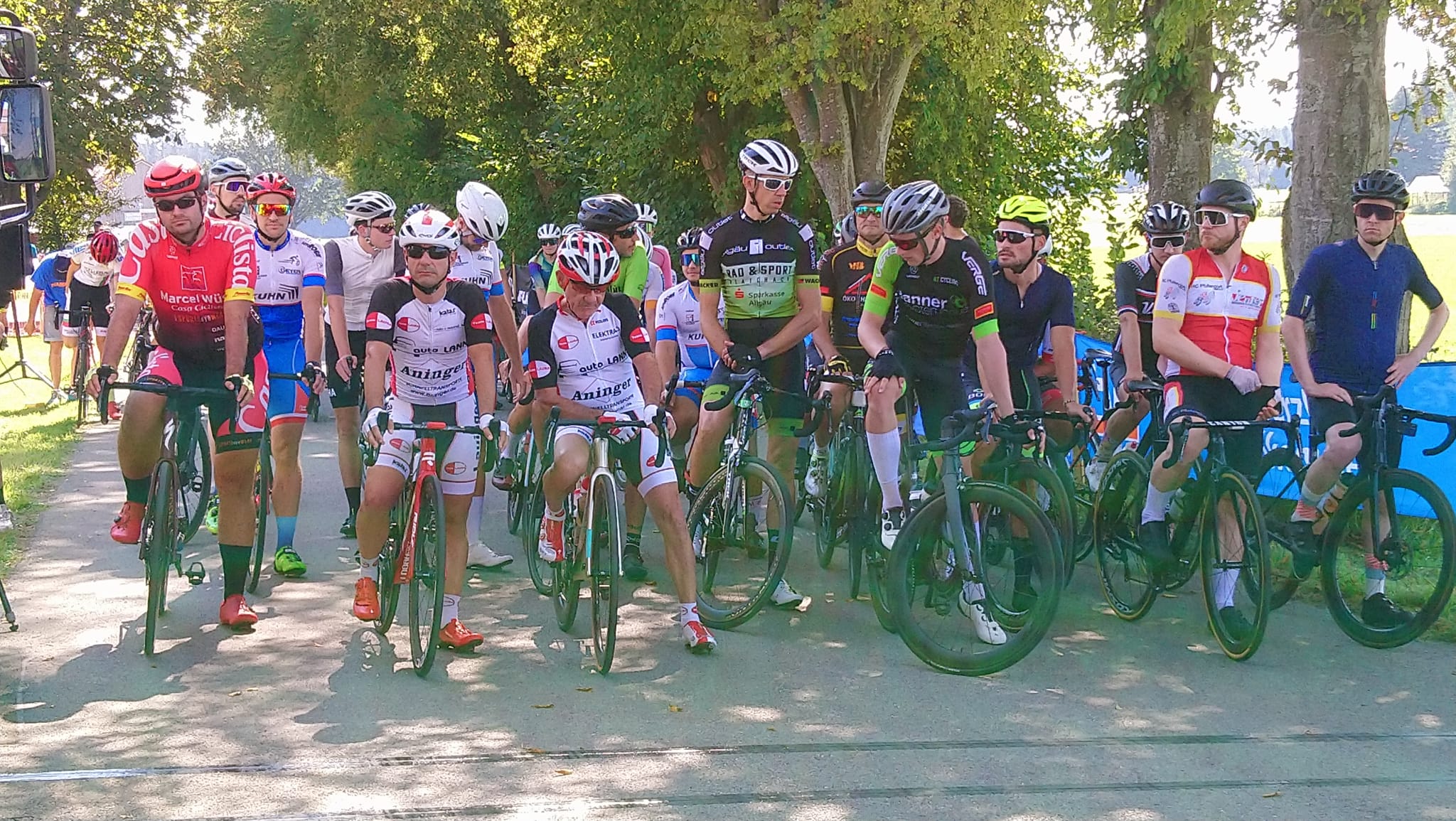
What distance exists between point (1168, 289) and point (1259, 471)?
94 centimetres

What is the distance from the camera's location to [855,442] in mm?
8125

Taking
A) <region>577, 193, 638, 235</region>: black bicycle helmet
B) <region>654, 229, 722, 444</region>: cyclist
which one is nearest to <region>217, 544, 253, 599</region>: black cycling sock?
<region>577, 193, 638, 235</region>: black bicycle helmet

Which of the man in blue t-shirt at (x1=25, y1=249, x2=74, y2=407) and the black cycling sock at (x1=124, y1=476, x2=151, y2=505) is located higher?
the man in blue t-shirt at (x1=25, y1=249, x2=74, y2=407)

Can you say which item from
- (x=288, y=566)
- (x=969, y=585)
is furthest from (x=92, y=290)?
(x=969, y=585)

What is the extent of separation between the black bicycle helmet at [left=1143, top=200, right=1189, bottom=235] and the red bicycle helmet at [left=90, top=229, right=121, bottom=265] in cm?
1054

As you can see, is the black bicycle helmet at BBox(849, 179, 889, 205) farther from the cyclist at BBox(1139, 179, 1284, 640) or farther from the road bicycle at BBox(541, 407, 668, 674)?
the road bicycle at BBox(541, 407, 668, 674)

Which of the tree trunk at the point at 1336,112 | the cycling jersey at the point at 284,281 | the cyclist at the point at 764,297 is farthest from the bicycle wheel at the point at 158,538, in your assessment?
the tree trunk at the point at 1336,112

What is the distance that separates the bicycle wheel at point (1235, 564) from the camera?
6867mm

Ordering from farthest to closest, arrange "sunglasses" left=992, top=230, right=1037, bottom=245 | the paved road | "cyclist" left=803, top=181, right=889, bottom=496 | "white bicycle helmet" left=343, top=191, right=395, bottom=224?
1. "white bicycle helmet" left=343, top=191, right=395, bottom=224
2. "cyclist" left=803, top=181, right=889, bottom=496
3. "sunglasses" left=992, top=230, right=1037, bottom=245
4. the paved road

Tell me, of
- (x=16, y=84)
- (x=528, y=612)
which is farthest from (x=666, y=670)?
(x=16, y=84)

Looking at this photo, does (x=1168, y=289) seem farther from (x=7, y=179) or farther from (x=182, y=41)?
(x=182, y=41)

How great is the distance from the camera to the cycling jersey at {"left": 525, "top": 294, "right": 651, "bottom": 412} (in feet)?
24.7

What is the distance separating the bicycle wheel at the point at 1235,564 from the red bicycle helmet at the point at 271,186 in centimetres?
521

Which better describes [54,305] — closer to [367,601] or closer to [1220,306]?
[367,601]
